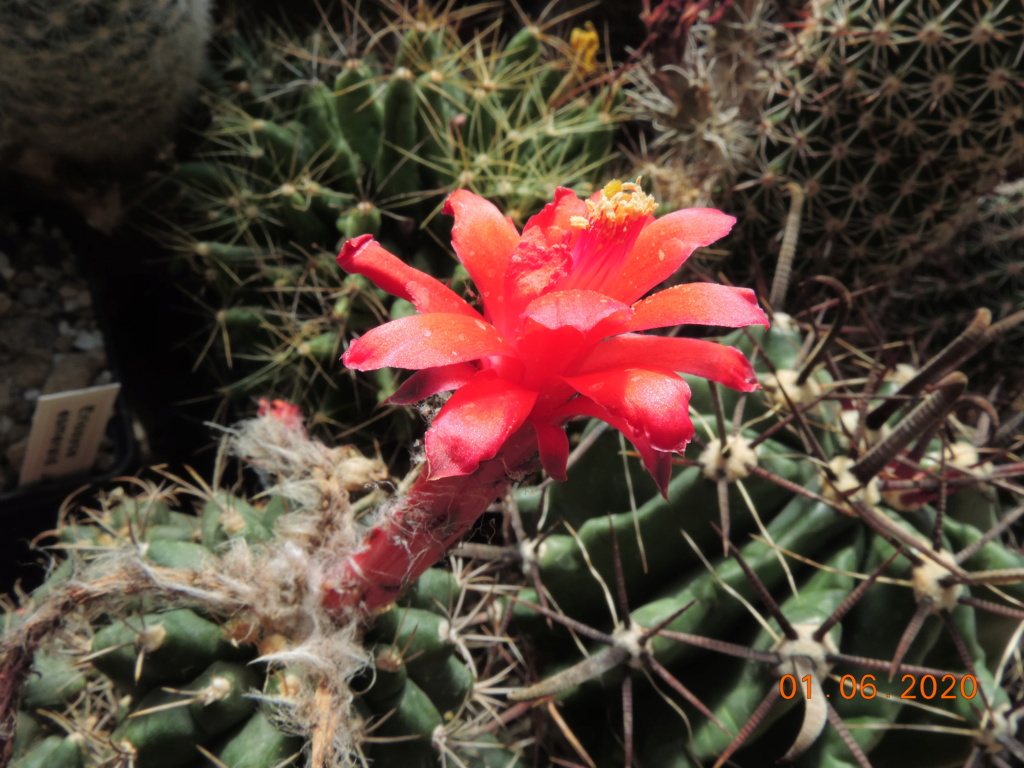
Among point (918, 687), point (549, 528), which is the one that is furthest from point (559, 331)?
point (918, 687)

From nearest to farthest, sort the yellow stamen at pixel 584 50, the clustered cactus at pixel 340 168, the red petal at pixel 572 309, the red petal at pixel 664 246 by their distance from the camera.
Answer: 1. the red petal at pixel 572 309
2. the red petal at pixel 664 246
3. the clustered cactus at pixel 340 168
4. the yellow stamen at pixel 584 50

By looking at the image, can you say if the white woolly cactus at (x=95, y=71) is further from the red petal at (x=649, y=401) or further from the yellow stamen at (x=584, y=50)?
the red petal at (x=649, y=401)

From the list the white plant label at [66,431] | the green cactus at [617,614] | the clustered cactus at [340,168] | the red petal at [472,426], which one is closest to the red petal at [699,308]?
the red petal at [472,426]

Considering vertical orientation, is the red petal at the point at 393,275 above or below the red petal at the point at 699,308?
below

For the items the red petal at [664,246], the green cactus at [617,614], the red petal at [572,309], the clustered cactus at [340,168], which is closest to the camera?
the red petal at [572,309]

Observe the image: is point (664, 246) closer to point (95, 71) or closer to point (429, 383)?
point (429, 383)

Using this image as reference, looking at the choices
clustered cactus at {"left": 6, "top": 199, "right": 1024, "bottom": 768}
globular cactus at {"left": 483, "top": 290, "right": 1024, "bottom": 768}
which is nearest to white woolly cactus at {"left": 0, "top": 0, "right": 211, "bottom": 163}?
clustered cactus at {"left": 6, "top": 199, "right": 1024, "bottom": 768}

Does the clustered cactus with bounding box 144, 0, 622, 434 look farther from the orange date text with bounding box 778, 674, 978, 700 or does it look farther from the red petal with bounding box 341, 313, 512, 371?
the orange date text with bounding box 778, 674, 978, 700
